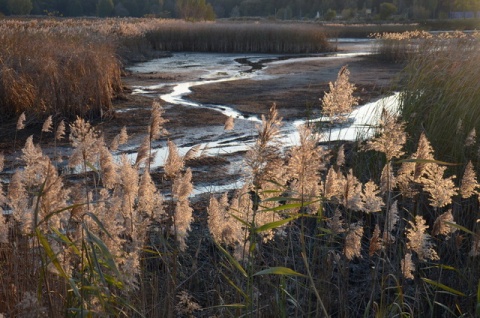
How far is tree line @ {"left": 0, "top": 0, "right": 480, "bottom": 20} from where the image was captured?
54.7 meters

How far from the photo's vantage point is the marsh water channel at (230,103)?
7332mm

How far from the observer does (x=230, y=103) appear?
12.1 meters

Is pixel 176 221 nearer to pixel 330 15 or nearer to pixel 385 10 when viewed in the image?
pixel 385 10

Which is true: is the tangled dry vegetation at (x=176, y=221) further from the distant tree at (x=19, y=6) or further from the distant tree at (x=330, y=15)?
the distant tree at (x=19, y=6)

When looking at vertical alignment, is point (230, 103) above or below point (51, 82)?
below

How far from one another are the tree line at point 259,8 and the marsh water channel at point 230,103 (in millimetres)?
21588

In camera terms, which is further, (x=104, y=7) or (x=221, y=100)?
(x=104, y=7)

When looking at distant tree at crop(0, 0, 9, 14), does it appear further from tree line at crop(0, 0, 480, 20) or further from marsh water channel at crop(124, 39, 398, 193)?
marsh water channel at crop(124, 39, 398, 193)

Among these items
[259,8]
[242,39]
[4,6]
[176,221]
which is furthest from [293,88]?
[259,8]

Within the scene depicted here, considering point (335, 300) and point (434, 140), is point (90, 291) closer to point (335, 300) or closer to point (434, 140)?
point (335, 300)

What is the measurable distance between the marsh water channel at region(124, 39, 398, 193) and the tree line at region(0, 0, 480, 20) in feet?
70.8

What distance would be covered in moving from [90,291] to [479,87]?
4.73m

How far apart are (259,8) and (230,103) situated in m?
67.5

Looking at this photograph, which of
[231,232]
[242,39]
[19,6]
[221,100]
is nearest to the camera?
[231,232]
